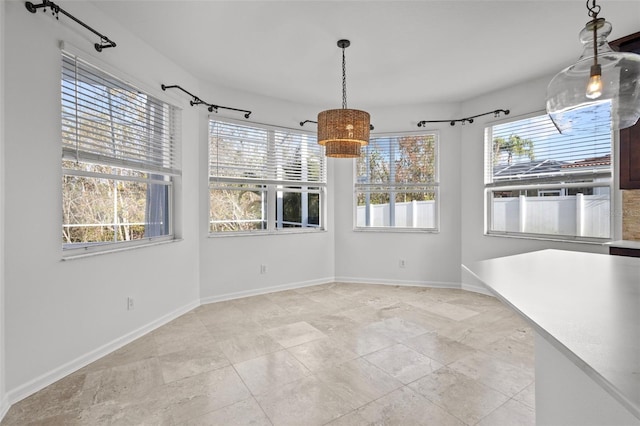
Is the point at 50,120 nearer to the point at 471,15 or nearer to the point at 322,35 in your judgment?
the point at 322,35

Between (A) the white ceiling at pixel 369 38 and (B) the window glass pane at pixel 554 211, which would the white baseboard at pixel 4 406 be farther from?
(B) the window glass pane at pixel 554 211

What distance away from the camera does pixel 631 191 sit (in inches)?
121

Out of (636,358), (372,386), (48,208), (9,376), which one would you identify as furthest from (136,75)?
(636,358)

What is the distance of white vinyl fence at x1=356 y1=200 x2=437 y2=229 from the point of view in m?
4.91

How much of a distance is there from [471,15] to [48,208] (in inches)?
136

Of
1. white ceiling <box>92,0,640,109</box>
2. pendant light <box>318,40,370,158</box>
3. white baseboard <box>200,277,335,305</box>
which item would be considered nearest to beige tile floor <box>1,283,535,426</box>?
white baseboard <box>200,277,335,305</box>

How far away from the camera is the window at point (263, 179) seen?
13.6 feet

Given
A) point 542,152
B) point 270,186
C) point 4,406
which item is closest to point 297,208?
point 270,186

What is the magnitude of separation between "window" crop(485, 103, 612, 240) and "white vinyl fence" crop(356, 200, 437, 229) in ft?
2.63

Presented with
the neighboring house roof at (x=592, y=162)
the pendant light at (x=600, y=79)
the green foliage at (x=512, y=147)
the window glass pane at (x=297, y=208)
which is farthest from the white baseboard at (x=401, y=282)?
the pendant light at (x=600, y=79)

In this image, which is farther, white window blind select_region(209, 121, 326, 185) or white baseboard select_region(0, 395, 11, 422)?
white window blind select_region(209, 121, 326, 185)

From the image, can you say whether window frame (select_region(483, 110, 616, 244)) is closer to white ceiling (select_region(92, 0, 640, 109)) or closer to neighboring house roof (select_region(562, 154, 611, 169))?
neighboring house roof (select_region(562, 154, 611, 169))

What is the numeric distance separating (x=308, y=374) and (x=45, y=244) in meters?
2.04

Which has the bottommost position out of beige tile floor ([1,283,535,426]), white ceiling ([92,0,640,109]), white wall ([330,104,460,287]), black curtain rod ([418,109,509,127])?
beige tile floor ([1,283,535,426])
